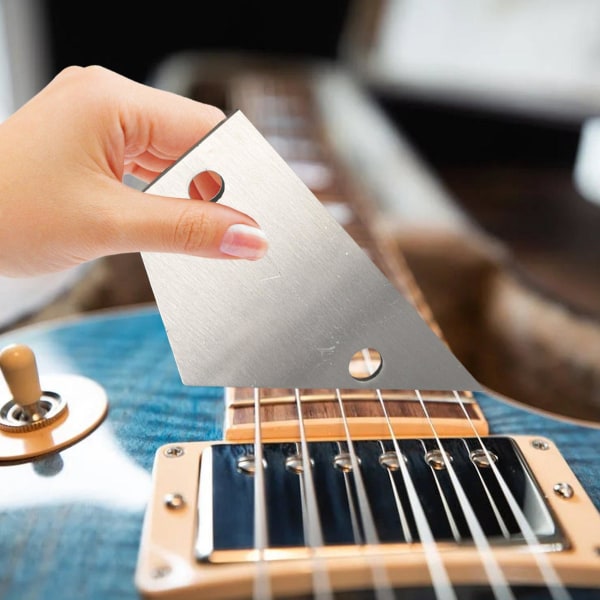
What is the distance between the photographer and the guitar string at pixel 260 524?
342mm

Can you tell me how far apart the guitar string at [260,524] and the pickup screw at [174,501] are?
46mm

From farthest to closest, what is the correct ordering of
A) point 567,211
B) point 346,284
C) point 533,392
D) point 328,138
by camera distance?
point 567,211 → point 328,138 → point 533,392 → point 346,284

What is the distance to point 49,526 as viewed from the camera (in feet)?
1.32

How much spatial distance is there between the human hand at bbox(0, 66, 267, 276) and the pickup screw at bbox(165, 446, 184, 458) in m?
0.14

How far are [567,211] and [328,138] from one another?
663 millimetres

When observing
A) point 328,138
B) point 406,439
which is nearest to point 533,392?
point 406,439

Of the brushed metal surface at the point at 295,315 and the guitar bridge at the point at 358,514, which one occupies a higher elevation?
the brushed metal surface at the point at 295,315

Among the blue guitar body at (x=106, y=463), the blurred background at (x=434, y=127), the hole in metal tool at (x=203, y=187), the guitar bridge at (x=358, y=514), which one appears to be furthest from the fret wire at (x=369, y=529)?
the blurred background at (x=434, y=127)

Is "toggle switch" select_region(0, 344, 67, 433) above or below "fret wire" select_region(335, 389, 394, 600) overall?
below

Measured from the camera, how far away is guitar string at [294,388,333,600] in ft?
1.14

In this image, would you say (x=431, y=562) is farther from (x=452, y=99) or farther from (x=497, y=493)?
(x=452, y=99)

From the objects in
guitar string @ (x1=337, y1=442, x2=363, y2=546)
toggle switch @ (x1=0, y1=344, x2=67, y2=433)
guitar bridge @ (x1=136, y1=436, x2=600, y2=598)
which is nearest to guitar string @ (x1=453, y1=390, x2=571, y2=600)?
guitar bridge @ (x1=136, y1=436, x2=600, y2=598)

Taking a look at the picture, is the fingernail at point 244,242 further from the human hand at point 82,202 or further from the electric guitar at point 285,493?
the electric guitar at point 285,493

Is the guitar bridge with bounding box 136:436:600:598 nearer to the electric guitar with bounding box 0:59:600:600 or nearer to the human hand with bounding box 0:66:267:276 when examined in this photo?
the electric guitar with bounding box 0:59:600:600
